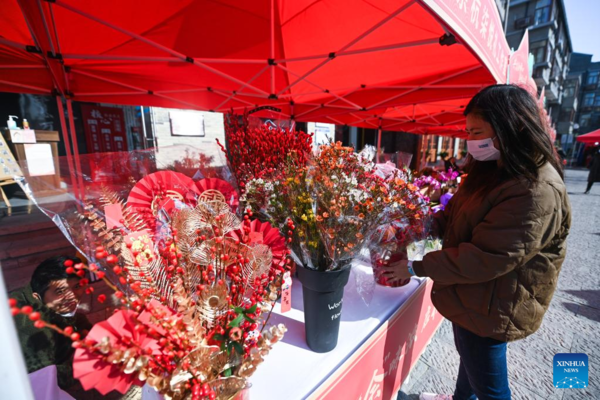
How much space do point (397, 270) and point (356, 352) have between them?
0.46m

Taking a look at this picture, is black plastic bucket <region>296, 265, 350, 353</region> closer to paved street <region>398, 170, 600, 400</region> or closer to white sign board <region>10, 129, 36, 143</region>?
paved street <region>398, 170, 600, 400</region>

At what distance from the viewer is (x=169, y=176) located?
1.07m

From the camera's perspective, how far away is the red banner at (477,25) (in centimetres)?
112

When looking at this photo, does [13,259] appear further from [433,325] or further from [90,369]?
[433,325]

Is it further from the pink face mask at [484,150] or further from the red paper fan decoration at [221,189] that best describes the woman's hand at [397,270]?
the red paper fan decoration at [221,189]

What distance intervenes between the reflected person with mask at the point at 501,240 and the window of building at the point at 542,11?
31.7m

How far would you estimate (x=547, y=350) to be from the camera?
2.22 m

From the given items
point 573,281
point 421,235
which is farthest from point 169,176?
point 573,281

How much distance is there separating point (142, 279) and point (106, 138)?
281 inches

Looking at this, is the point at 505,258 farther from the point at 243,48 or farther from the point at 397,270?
the point at 243,48

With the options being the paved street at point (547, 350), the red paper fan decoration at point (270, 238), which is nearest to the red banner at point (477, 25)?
the red paper fan decoration at point (270, 238)

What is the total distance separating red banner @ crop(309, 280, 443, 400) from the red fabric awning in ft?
4.79

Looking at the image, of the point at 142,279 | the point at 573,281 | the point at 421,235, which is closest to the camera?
the point at 142,279

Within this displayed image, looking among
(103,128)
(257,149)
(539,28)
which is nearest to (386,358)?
(257,149)
